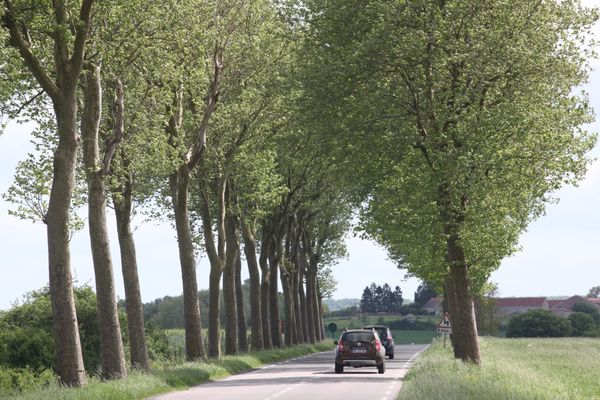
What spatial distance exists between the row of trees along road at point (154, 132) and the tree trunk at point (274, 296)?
18 cm

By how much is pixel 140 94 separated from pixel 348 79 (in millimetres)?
7423

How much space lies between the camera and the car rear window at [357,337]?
1540 inches

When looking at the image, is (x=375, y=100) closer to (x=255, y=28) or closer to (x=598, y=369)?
(x=255, y=28)

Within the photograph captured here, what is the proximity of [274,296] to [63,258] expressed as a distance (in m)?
38.2

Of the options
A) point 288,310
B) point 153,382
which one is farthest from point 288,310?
point 153,382

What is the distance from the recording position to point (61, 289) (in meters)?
23.9

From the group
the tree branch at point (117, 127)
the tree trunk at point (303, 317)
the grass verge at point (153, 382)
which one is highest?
the tree branch at point (117, 127)

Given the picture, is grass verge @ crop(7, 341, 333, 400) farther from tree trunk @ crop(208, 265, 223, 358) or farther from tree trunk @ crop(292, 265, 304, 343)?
tree trunk @ crop(292, 265, 304, 343)

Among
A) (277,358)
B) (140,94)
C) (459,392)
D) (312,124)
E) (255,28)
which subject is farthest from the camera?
(277,358)

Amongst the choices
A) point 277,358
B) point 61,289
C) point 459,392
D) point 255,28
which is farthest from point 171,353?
point 459,392

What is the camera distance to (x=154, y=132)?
30.9 m

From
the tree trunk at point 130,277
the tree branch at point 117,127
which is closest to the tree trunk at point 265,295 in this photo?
the tree trunk at point 130,277

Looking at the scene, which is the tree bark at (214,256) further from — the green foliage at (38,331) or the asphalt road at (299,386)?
A: the green foliage at (38,331)

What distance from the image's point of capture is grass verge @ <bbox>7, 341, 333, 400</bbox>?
21.5m
